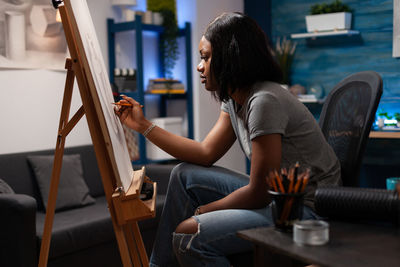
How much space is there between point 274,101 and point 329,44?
10.5ft

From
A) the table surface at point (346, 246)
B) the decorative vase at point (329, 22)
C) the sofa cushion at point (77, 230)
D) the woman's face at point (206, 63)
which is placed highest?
the decorative vase at point (329, 22)

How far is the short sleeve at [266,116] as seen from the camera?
64.8 inches

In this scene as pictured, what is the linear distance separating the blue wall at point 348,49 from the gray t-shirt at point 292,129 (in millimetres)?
2762

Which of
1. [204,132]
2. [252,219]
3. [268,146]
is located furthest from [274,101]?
[204,132]

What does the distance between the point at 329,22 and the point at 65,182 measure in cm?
259

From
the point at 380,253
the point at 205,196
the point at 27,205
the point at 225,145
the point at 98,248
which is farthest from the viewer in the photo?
the point at 98,248

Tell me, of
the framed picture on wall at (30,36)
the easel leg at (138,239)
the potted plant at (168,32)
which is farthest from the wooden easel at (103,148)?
the potted plant at (168,32)

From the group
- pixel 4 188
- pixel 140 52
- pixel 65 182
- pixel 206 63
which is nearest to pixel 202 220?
pixel 206 63

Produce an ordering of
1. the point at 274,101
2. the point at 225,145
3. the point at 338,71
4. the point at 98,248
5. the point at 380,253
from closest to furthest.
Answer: the point at 380,253, the point at 274,101, the point at 225,145, the point at 98,248, the point at 338,71

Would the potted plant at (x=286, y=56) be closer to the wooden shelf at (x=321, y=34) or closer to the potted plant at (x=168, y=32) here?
the wooden shelf at (x=321, y=34)

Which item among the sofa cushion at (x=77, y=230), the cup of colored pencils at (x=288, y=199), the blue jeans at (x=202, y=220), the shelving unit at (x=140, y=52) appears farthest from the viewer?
the shelving unit at (x=140, y=52)

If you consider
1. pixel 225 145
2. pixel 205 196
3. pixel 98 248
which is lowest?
pixel 98 248

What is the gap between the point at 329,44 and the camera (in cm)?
470

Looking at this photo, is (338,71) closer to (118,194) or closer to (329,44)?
(329,44)
